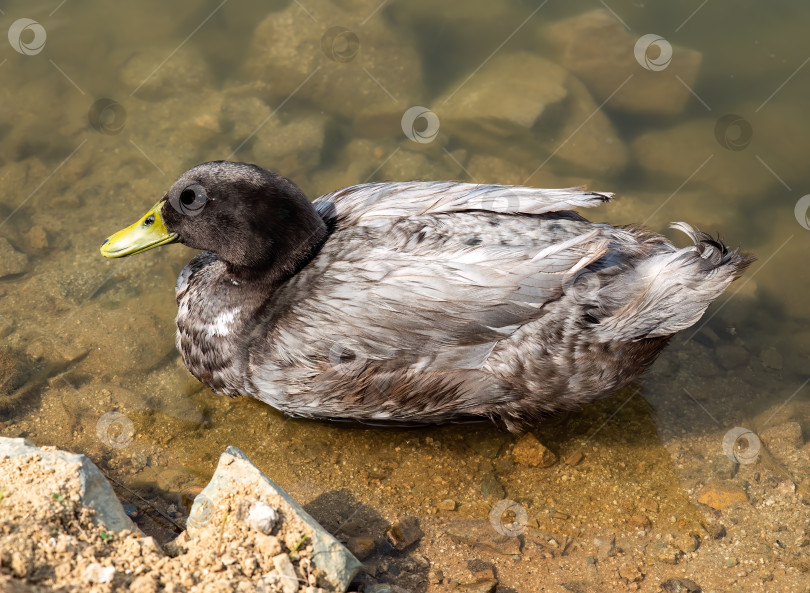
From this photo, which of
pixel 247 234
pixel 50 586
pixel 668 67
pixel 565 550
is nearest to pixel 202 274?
pixel 247 234

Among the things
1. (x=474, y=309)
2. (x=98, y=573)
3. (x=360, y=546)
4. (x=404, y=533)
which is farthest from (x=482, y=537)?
(x=98, y=573)

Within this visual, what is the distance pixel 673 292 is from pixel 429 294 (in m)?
1.34

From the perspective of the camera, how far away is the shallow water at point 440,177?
15.2 feet

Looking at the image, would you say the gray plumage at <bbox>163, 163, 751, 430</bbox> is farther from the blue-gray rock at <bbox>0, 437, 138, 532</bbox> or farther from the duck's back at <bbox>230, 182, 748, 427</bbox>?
the blue-gray rock at <bbox>0, 437, 138, 532</bbox>

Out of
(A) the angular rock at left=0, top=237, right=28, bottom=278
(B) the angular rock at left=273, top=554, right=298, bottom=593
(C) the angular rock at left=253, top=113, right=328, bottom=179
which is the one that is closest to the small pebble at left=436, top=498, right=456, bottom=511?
(B) the angular rock at left=273, top=554, right=298, bottom=593

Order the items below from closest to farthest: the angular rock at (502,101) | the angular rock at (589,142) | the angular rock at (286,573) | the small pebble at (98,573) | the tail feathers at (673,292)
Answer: the small pebble at (98,573) < the angular rock at (286,573) < the tail feathers at (673,292) < the angular rock at (589,142) < the angular rock at (502,101)

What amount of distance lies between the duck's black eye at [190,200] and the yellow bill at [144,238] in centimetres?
18

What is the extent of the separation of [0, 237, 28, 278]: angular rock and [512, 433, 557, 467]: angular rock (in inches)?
154

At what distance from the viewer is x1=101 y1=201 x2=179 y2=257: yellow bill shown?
4590mm

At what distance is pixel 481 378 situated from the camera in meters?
4.39

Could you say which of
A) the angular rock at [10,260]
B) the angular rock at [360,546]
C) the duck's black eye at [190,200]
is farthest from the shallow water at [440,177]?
the duck's black eye at [190,200]

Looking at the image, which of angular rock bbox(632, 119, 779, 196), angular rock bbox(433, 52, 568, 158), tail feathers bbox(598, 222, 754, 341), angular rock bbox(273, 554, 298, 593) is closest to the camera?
angular rock bbox(273, 554, 298, 593)

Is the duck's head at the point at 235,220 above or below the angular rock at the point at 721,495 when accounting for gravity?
below

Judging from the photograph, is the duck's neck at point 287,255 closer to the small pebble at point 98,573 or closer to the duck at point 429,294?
the duck at point 429,294
